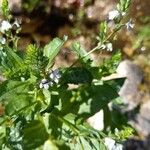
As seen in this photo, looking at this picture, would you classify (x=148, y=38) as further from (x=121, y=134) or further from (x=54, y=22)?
(x=121, y=134)

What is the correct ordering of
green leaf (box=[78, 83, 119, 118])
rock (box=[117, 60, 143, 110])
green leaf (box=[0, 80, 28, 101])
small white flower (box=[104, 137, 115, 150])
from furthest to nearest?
rock (box=[117, 60, 143, 110]) → green leaf (box=[78, 83, 119, 118]) → green leaf (box=[0, 80, 28, 101]) → small white flower (box=[104, 137, 115, 150])

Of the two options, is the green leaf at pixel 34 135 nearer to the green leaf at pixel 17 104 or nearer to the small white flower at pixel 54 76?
the green leaf at pixel 17 104

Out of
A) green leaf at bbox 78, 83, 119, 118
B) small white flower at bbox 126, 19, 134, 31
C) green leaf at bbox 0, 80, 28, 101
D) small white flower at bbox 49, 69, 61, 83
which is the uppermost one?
small white flower at bbox 126, 19, 134, 31

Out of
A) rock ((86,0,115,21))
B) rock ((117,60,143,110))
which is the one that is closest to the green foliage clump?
rock ((117,60,143,110))

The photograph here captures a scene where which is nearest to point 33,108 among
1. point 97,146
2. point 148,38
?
point 97,146

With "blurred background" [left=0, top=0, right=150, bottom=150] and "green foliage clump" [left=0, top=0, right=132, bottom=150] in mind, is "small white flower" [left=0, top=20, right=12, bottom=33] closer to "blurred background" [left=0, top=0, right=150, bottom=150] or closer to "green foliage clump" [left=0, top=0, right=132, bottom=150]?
"green foliage clump" [left=0, top=0, right=132, bottom=150]

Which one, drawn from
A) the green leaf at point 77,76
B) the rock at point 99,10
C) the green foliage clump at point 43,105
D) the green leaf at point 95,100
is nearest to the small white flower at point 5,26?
the green foliage clump at point 43,105

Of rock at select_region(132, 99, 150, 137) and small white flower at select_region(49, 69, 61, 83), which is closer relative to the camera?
small white flower at select_region(49, 69, 61, 83)

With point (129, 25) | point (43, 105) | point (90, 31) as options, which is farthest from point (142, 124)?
point (129, 25)
